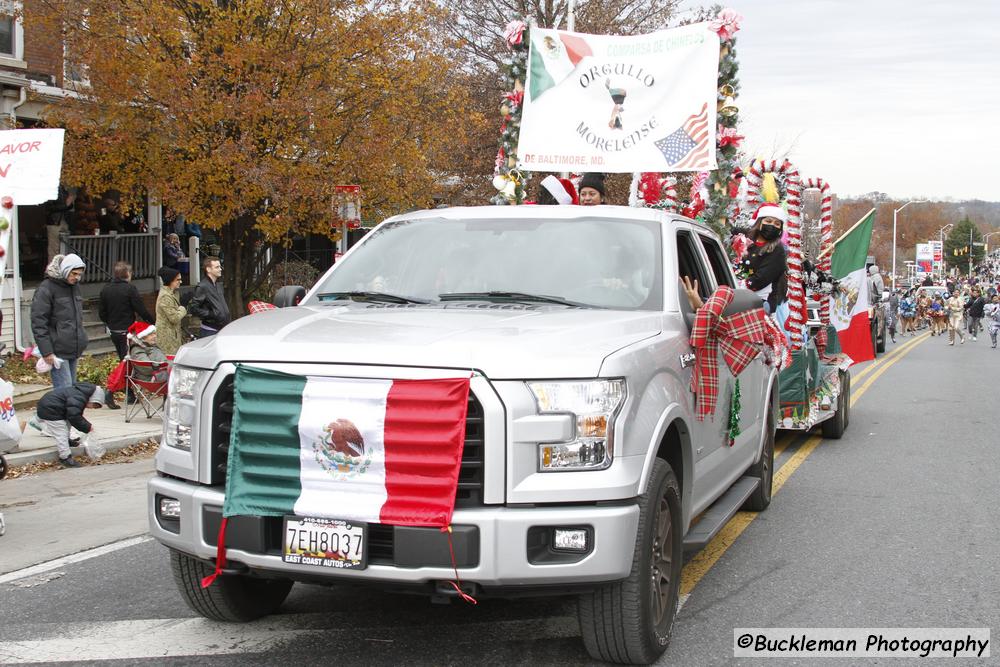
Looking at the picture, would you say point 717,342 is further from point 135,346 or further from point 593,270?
point 135,346

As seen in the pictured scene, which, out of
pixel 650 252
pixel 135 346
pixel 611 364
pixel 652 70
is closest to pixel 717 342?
pixel 650 252

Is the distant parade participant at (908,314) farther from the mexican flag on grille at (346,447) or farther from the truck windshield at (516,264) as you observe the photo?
the mexican flag on grille at (346,447)

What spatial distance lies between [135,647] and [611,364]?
2454mm

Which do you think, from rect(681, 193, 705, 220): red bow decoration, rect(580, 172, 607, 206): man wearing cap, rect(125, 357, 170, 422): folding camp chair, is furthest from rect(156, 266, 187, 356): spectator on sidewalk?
rect(681, 193, 705, 220): red bow decoration

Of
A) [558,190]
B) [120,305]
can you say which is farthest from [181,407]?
[120,305]

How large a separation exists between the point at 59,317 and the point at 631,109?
6.42 m

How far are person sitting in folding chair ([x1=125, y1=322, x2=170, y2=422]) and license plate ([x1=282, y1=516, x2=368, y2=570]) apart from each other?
823 centimetres

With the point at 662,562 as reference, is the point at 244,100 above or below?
above

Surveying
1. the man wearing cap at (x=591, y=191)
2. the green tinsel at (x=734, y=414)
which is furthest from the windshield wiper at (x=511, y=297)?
the man wearing cap at (x=591, y=191)

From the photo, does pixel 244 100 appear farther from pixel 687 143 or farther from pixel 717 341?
pixel 717 341

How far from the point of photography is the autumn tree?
15234 mm

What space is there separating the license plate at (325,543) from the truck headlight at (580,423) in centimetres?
72

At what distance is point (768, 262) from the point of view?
959cm

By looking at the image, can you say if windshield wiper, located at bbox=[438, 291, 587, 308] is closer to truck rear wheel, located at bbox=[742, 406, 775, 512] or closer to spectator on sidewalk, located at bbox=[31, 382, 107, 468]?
truck rear wheel, located at bbox=[742, 406, 775, 512]
